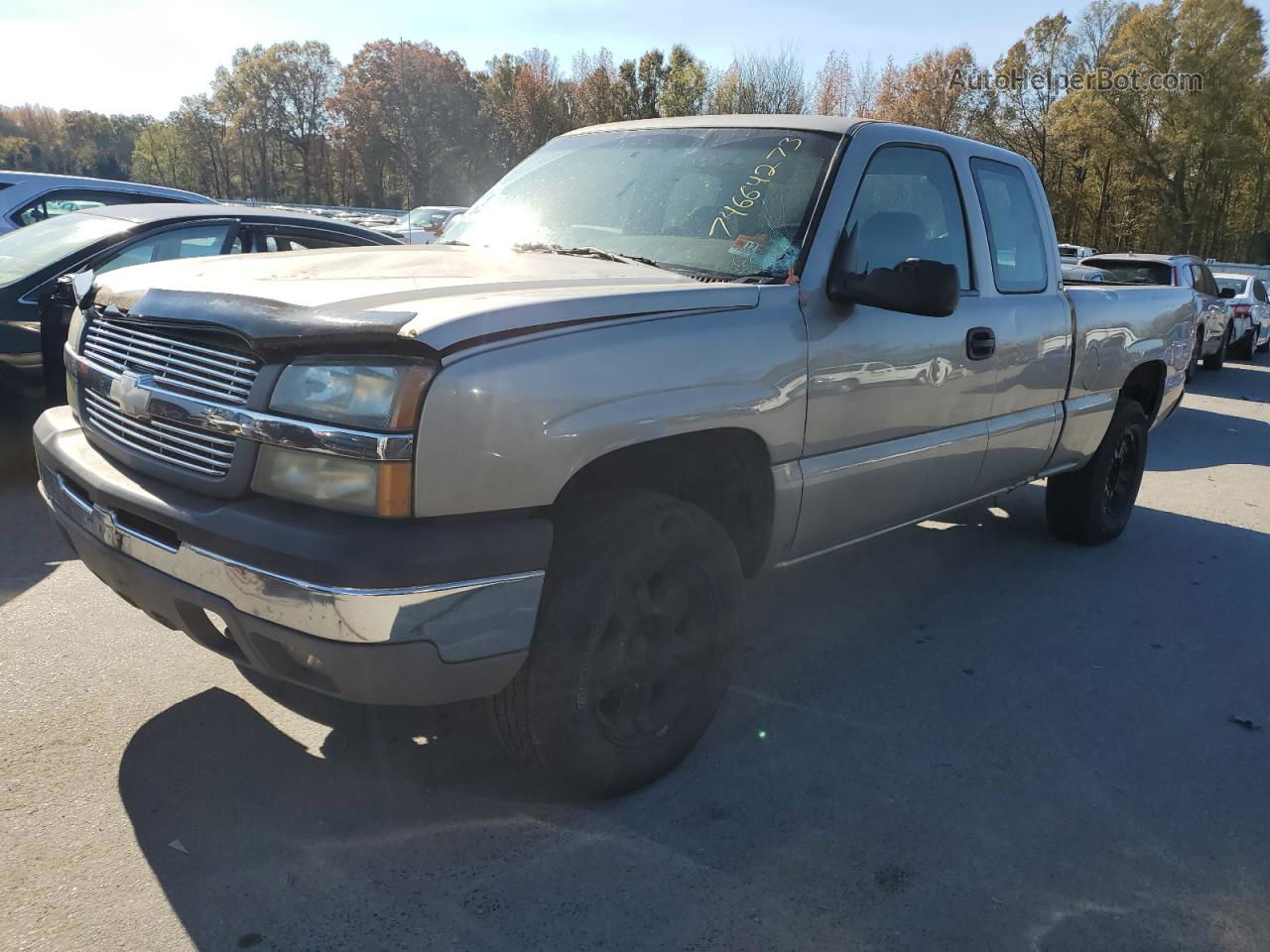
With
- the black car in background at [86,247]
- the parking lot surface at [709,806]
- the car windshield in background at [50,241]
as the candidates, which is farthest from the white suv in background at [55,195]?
the parking lot surface at [709,806]

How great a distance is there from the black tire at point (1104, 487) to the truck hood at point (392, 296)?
3.34 m

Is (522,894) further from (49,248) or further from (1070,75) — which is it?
(1070,75)

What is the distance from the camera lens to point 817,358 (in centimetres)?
309

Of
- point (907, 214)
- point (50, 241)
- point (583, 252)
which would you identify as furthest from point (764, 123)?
point (50, 241)

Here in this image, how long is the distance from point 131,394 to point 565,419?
1.16m

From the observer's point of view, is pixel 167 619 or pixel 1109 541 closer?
pixel 167 619

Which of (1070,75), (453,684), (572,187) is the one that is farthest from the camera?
(1070,75)

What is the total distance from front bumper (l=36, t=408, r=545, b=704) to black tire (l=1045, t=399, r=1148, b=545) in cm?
396

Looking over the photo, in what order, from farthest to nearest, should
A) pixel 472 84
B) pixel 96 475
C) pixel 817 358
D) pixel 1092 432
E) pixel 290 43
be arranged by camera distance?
pixel 290 43
pixel 472 84
pixel 1092 432
pixel 817 358
pixel 96 475

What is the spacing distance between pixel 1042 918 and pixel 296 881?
1820 millimetres

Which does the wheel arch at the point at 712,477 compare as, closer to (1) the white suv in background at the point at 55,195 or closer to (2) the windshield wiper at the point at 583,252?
(2) the windshield wiper at the point at 583,252

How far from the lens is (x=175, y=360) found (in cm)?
253

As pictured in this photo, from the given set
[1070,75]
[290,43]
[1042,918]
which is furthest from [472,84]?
[1042,918]

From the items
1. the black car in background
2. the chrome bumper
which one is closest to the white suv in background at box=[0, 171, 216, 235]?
the black car in background
